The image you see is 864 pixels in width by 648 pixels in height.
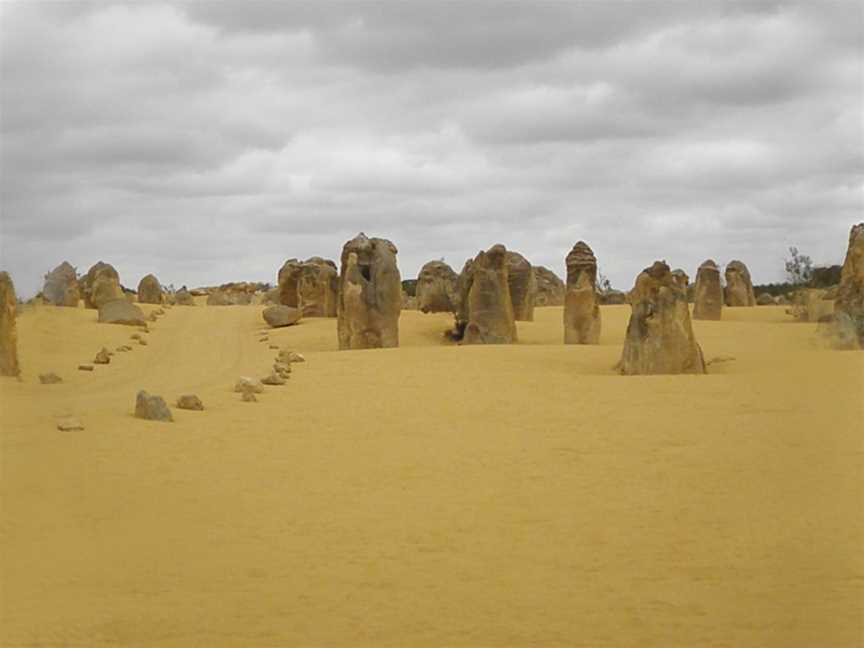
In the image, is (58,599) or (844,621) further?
(58,599)

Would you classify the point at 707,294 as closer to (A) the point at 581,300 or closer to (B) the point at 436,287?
(B) the point at 436,287

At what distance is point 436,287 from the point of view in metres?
34.3

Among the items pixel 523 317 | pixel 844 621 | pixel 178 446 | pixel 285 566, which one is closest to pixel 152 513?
pixel 285 566

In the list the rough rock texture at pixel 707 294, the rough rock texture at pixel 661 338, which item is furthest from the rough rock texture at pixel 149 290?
the rough rock texture at pixel 661 338

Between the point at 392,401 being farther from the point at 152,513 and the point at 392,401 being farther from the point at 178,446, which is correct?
the point at 152,513

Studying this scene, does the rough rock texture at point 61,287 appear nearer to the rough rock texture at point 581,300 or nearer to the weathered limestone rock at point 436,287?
the weathered limestone rock at point 436,287

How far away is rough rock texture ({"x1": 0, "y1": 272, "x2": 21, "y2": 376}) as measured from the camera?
16.0m

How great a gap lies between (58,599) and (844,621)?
4.19 m

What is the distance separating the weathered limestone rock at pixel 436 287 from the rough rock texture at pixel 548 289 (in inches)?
331

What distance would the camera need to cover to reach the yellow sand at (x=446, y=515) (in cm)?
574

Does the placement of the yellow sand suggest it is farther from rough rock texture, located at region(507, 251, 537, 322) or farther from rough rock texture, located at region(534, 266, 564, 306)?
rough rock texture, located at region(534, 266, 564, 306)

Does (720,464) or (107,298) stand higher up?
(107,298)

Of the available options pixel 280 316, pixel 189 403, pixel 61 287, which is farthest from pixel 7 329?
pixel 61 287

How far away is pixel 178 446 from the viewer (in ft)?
34.2
